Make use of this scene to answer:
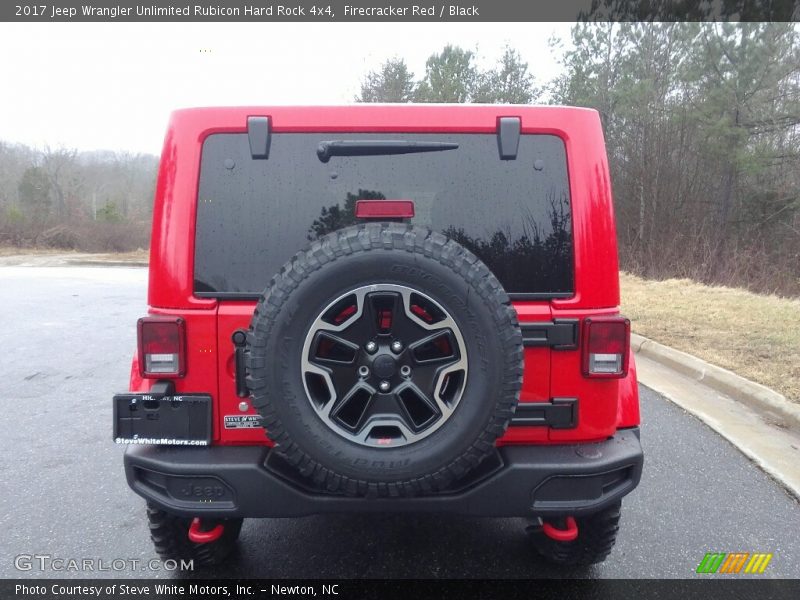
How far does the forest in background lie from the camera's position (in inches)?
716

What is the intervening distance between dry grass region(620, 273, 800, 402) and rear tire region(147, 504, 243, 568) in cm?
482

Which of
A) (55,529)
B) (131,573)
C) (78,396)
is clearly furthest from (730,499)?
(78,396)

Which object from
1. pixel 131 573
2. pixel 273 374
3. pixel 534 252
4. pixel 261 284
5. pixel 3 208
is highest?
pixel 3 208

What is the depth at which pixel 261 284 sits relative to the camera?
7.44ft

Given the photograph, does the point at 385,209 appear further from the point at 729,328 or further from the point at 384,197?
the point at 729,328

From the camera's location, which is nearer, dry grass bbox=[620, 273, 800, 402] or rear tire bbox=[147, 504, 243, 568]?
rear tire bbox=[147, 504, 243, 568]

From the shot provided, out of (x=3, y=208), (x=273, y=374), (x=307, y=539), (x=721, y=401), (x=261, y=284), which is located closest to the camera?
(x=273, y=374)

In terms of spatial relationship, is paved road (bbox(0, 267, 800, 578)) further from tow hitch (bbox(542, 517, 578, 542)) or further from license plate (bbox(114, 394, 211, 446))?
license plate (bbox(114, 394, 211, 446))

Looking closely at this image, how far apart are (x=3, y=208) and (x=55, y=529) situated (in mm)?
46099

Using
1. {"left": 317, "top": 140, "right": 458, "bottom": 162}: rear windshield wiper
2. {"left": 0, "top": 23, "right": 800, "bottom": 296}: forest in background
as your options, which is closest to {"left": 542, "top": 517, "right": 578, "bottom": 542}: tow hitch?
{"left": 317, "top": 140, "right": 458, "bottom": 162}: rear windshield wiper

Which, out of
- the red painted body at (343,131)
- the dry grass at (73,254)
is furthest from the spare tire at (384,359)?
the dry grass at (73,254)

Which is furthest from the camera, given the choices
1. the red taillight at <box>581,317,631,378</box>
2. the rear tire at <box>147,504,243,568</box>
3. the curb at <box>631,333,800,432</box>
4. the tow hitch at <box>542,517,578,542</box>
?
the curb at <box>631,333,800,432</box>

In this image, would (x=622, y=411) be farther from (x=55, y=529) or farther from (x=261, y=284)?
(x=55, y=529)

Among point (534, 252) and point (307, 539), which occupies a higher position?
point (534, 252)
